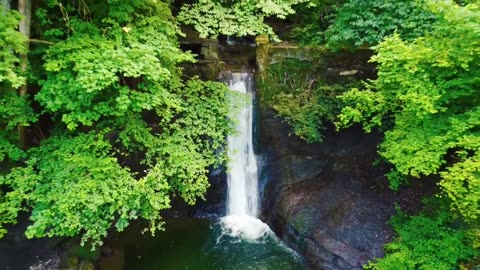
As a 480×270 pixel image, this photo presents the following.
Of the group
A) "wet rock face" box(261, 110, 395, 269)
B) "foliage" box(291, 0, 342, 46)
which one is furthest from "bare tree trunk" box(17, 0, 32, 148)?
"foliage" box(291, 0, 342, 46)

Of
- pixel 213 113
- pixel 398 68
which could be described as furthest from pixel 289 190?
pixel 398 68

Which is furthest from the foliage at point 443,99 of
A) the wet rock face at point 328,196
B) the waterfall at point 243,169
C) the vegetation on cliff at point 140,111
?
the waterfall at point 243,169

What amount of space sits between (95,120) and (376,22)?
5.74 m

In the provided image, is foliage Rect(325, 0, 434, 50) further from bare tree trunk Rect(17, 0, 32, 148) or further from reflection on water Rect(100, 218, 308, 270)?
bare tree trunk Rect(17, 0, 32, 148)

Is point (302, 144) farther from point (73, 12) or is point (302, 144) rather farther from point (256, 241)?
point (73, 12)

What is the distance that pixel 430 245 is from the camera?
5.32m

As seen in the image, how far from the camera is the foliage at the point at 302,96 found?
7895mm

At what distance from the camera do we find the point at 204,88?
686cm

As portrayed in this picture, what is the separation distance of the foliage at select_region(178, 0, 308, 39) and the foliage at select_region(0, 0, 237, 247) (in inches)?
32.3

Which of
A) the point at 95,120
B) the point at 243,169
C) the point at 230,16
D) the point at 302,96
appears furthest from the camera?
the point at 243,169

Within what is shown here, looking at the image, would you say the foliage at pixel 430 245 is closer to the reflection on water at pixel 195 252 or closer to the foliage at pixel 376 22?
the reflection on water at pixel 195 252

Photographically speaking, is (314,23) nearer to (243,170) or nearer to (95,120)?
(243,170)

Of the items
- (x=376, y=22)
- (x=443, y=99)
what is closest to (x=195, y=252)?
(x=443, y=99)

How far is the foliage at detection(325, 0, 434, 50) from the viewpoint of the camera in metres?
6.15
